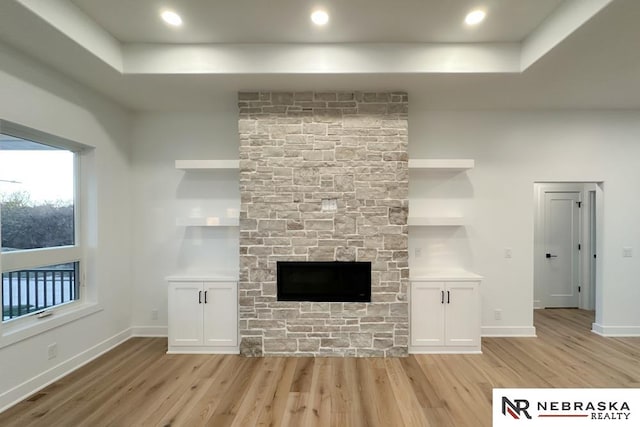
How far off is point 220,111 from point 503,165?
12.7ft

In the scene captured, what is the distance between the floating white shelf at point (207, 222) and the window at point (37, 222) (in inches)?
43.8

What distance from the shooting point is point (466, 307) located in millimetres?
3506

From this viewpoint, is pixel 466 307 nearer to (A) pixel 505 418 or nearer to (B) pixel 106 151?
(A) pixel 505 418

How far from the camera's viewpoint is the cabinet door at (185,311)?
3.50 metres

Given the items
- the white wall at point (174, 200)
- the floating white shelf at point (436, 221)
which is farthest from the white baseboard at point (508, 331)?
the white wall at point (174, 200)

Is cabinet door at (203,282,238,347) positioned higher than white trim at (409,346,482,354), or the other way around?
cabinet door at (203,282,238,347)

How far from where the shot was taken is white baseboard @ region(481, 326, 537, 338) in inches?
→ 157

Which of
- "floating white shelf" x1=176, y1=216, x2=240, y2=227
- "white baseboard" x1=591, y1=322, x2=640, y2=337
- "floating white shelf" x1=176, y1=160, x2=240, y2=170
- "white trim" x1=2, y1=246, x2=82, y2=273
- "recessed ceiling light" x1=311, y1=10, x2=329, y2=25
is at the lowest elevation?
"white baseboard" x1=591, y1=322, x2=640, y2=337

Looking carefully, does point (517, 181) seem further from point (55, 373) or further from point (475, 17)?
point (55, 373)

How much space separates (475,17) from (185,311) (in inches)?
164

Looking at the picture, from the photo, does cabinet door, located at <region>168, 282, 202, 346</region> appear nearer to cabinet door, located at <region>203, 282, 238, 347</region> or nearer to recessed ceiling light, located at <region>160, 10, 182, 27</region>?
cabinet door, located at <region>203, 282, 238, 347</region>

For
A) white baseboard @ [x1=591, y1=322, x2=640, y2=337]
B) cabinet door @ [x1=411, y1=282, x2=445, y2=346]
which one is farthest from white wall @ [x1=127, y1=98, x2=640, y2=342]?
cabinet door @ [x1=411, y1=282, x2=445, y2=346]

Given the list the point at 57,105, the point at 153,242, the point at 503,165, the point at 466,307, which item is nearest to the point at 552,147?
the point at 503,165

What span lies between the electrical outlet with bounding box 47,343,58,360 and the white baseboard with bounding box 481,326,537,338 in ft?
15.9
